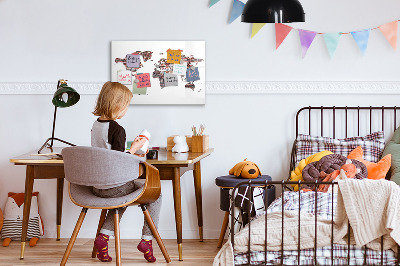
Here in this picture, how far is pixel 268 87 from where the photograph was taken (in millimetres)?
4406

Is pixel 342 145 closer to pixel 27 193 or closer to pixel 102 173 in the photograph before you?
pixel 102 173

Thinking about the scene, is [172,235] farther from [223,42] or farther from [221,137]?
[223,42]

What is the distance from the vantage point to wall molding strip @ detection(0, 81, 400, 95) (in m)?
4.36

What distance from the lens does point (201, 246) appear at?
13.9 feet

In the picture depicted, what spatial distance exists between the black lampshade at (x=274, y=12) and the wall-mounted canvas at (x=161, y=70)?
1264 mm

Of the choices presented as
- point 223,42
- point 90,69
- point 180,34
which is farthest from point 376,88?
point 90,69

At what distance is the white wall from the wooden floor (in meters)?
0.18

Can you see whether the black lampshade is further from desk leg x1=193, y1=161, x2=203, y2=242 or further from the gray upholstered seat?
desk leg x1=193, y1=161, x2=203, y2=242

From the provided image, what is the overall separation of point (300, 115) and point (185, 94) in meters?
0.84

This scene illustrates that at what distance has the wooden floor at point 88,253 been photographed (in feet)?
12.4

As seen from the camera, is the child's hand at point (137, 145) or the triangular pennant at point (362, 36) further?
the triangular pennant at point (362, 36)

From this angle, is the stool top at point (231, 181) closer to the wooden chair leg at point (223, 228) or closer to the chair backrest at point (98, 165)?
the wooden chair leg at point (223, 228)

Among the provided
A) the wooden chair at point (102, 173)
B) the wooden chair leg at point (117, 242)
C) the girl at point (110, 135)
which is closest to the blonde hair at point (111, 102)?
the girl at point (110, 135)

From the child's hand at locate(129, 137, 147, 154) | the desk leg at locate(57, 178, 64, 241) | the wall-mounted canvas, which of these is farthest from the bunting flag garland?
the desk leg at locate(57, 178, 64, 241)
